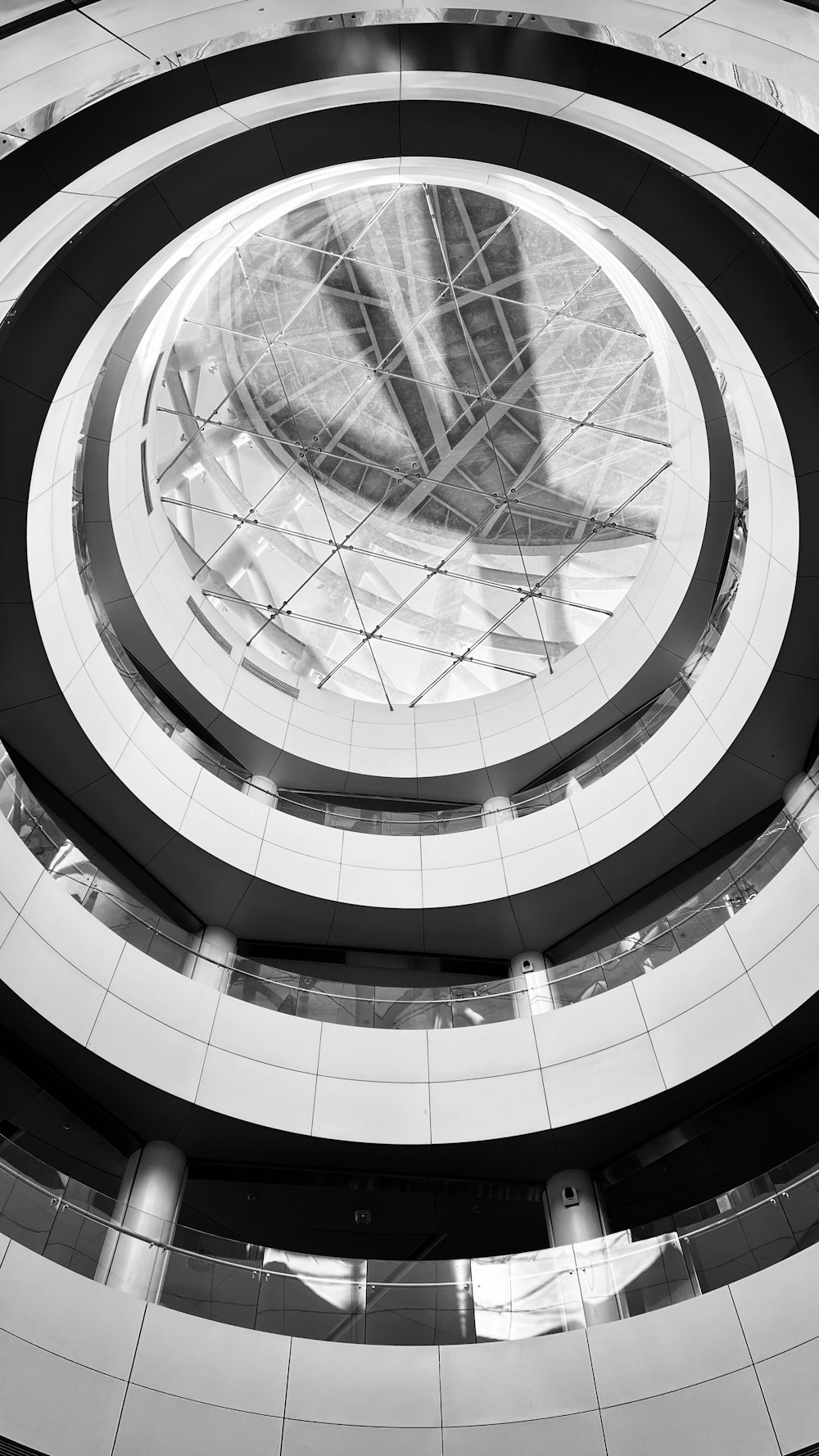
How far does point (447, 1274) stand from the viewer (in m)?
11.5

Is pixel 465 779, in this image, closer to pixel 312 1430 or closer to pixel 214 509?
pixel 214 509

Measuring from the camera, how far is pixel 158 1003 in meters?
15.4

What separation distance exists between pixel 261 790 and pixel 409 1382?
39.4 feet

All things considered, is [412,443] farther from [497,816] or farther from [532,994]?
[532,994]

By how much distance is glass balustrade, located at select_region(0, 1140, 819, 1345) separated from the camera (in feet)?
36.3

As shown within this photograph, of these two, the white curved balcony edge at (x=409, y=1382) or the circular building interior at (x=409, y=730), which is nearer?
the circular building interior at (x=409, y=730)

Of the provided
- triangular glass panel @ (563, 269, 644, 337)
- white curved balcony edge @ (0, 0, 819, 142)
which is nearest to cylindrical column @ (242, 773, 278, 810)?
triangular glass panel @ (563, 269, 644, 337)

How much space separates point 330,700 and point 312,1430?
15.8 metres

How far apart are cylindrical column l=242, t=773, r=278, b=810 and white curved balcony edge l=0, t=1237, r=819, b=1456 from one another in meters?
10.5

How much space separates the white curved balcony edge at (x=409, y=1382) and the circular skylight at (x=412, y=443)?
1546cm

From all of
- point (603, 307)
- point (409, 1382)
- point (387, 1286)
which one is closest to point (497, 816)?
point (603, 307)

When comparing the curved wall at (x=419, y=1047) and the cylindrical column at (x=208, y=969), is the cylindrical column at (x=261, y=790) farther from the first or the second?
the curved wall at (x=419, y=1047)

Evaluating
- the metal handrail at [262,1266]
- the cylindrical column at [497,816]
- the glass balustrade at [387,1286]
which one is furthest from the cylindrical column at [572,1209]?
the cylindrical column at [497,816]

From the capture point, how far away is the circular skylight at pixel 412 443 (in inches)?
800
